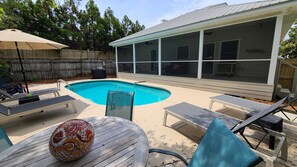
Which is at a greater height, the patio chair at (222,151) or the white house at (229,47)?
the white house at (229,47)

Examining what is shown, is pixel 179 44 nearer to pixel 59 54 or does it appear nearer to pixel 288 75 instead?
pixel 288 75

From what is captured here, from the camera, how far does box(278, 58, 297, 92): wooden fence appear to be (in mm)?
5699

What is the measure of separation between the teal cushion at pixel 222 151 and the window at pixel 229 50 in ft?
30.1

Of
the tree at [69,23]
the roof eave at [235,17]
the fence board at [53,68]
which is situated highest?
the tree at [69,23]

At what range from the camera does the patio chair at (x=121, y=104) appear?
2524mm

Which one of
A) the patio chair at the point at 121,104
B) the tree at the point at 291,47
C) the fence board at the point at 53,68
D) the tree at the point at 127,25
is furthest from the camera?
the tree at the point at 127,25

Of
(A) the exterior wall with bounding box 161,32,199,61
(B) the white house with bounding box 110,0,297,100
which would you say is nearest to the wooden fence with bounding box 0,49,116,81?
(B) the white house with bounding box 110,0,297,100

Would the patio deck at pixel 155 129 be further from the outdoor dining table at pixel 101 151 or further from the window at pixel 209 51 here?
the window at pixel 209 51

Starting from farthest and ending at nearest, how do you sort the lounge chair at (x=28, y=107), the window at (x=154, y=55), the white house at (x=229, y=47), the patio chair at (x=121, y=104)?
the window at (x=154, y=55) → the white house at (x=229, y=47) → the lounge chair at (x=28, y=107) → the patio chair at (x=121, y=104)

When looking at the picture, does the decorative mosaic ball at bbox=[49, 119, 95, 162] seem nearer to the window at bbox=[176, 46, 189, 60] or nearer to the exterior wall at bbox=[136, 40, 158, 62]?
the window at bbox=[176, 46, 189, 60]

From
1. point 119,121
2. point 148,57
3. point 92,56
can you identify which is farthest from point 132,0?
point 119,121

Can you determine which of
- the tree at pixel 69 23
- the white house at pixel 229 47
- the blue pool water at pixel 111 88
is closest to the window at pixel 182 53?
the white house at pixel 229 47

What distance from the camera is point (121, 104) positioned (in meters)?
2.61

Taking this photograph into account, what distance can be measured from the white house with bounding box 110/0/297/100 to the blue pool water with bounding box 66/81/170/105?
1205 millimetres
